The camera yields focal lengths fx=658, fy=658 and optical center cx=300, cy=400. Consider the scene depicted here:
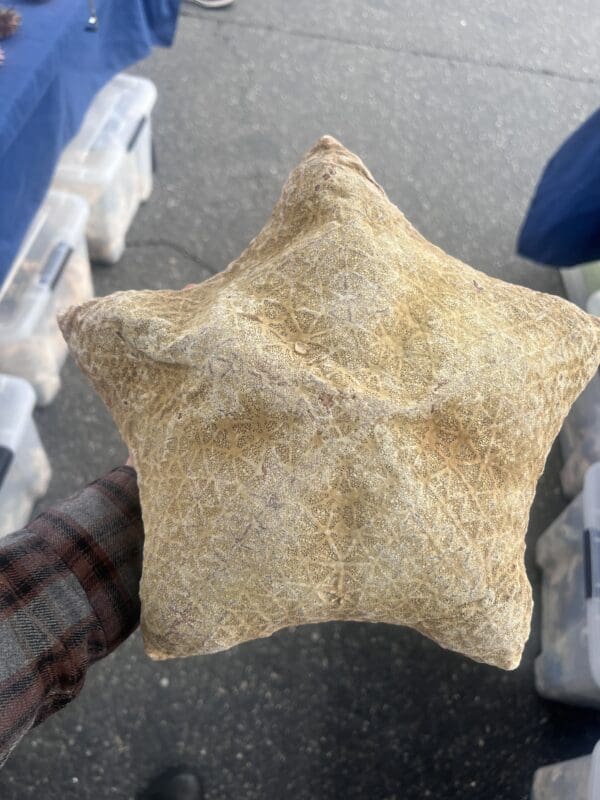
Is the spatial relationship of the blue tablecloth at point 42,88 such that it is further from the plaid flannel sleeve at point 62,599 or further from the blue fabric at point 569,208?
the blue fabric at point 569,208

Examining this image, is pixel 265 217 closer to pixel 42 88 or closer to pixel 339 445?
pixel 42 88

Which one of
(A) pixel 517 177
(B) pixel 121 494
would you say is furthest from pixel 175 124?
(B) pixel 121 494

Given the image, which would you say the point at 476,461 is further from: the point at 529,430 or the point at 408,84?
the point at 408,84

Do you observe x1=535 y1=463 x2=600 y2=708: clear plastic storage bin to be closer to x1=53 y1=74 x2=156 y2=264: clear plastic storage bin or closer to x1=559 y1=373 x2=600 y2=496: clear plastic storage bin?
x1=559 y1=373 x2=600 y2=496: clear plastic storage bin

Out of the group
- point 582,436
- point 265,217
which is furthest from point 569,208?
point 265,217

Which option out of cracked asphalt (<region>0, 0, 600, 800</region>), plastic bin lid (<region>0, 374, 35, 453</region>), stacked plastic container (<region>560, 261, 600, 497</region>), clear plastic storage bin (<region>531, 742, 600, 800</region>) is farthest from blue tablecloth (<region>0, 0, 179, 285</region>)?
clear plastic storage bin (<region>531, 742, 600, 800</region>)

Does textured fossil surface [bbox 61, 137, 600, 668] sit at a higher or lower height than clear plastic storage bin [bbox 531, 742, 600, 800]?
Result: higher
